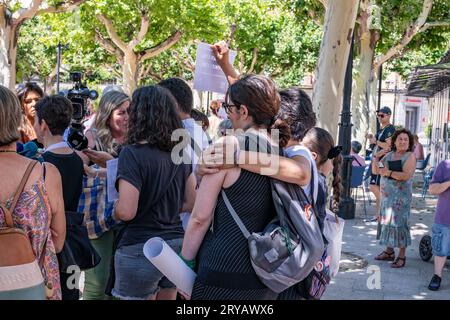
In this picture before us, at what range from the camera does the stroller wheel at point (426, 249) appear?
26.4 feet

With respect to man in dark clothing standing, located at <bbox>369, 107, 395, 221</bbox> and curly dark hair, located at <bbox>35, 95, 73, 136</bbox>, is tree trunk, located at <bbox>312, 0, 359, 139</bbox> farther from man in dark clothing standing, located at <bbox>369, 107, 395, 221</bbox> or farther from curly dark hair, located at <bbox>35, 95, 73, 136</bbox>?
curly dark hair, located at <bbox>35, 95, 73, 136</bbox>

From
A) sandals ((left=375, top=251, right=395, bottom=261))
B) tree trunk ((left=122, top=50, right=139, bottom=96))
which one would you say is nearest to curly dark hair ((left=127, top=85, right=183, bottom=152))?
sandals ((left=375, top=251, right=395, bottom=261))

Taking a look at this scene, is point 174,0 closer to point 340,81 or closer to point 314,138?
point 340,81

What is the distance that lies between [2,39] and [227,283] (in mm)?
13223

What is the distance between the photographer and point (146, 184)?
3.63m

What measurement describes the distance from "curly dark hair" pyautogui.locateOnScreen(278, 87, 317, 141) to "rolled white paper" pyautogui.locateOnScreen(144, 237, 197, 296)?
3.28ft

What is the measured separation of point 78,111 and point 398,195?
16.2ft

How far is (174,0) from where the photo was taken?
2402cm

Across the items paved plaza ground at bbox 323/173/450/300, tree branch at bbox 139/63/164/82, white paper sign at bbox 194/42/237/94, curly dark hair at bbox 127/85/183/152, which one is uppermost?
tree branch at bbox 139/63/164/82

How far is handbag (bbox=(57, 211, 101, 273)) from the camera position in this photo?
11.7ft

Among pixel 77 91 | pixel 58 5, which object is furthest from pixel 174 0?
pixel 77 91

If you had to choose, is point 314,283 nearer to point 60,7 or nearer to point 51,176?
point 51,176

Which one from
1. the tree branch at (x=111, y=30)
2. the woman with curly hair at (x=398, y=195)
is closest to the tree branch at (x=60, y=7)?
the tree branch at (x=111, y=30)
